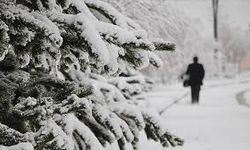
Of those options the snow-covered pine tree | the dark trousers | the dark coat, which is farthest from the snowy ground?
the snow-covered pine tree

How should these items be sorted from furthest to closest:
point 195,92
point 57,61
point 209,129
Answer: point 195,92, point 209,129, point 57,61

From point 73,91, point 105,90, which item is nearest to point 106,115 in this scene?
point 73,91

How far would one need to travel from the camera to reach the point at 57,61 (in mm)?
2492

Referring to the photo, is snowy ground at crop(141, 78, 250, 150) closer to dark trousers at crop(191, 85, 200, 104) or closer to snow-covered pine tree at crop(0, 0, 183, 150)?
dark trousers at crop(191, 85, 200, 104)

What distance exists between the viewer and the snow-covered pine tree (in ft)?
7.21

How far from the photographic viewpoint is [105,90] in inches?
170

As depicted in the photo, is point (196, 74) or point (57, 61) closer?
point (57, 61)

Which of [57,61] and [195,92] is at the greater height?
[57,61]

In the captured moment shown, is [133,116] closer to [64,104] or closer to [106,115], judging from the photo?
[106,115]

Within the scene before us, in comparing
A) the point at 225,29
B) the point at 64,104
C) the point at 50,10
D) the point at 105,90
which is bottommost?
the point at 225,29

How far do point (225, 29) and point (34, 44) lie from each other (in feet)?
296

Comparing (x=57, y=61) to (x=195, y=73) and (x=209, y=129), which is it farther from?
(x=195, y=73)

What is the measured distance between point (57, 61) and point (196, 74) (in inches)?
540

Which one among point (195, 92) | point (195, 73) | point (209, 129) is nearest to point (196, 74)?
point (195, 73)
